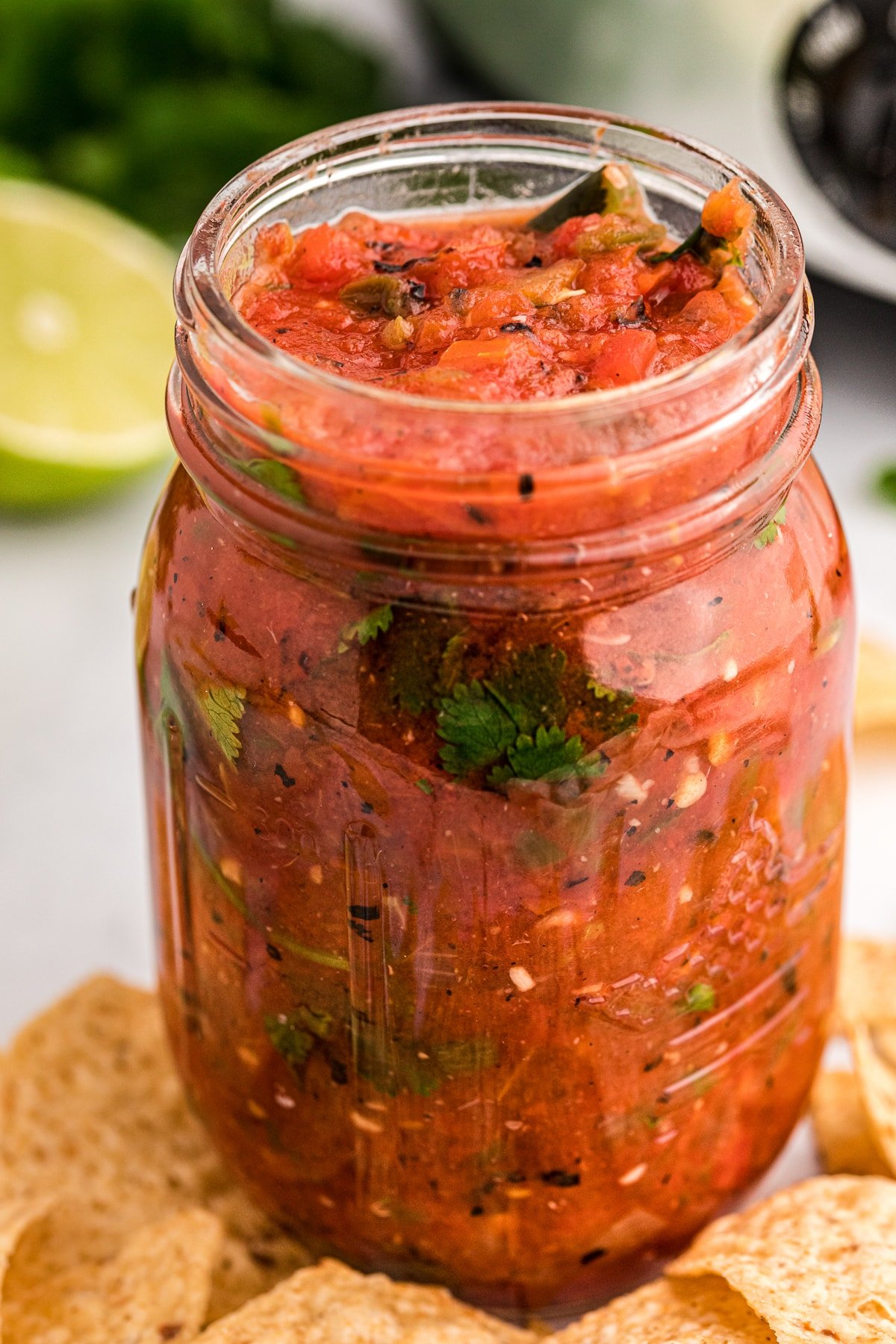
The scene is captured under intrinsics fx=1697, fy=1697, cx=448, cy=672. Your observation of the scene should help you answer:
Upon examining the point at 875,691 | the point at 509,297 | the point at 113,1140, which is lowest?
the point at 113,1140

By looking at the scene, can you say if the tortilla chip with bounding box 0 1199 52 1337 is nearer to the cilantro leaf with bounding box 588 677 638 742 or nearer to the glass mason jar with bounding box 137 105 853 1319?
the glass mason jar with bounding box 137 105 853 1319

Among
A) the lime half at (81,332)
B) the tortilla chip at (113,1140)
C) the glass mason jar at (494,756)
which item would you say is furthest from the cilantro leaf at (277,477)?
the lime half at (81,332)

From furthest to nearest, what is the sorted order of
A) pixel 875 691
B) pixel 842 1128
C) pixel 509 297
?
pixel 875 691 < pixel 842 1128 < pixel 509 297

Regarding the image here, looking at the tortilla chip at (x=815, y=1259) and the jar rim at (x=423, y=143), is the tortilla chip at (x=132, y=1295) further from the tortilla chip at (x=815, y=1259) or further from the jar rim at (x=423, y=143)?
the jar rim at (x=423, y=143)

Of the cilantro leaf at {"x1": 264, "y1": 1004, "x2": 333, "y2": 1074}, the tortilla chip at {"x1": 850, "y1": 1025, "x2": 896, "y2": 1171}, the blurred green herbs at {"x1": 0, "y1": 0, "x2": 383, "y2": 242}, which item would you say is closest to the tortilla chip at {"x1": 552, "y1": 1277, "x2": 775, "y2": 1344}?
the tortilla chip at {"x1": 850, "y1": 1025, "x2": 896, "y2": 1171}

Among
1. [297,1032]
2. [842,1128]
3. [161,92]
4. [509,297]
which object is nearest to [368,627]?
[509,297]

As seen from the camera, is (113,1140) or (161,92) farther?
(161,92)

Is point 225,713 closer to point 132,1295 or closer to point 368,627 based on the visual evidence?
point 368,627
